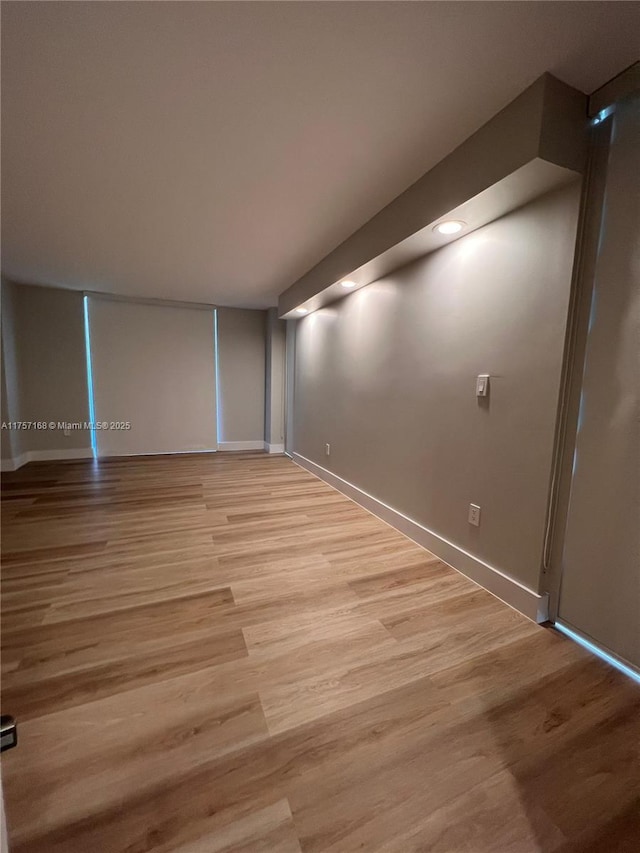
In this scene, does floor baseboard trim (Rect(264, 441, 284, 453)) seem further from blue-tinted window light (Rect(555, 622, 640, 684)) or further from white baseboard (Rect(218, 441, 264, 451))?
blue-tinted window light (Rect(555, 622, 640, 684))

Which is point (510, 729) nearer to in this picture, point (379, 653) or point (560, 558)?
point (379, 653)

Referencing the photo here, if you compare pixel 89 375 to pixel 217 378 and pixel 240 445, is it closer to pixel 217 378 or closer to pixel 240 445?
pixel 217 378

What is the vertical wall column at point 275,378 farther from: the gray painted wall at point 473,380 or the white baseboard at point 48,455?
the white baseboard at point 48,455

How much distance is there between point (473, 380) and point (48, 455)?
5.37 meters

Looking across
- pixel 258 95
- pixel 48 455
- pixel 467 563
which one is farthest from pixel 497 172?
pixel 48 455

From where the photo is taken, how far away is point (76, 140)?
5.29 feet

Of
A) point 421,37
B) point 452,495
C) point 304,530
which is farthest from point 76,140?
point 452,495

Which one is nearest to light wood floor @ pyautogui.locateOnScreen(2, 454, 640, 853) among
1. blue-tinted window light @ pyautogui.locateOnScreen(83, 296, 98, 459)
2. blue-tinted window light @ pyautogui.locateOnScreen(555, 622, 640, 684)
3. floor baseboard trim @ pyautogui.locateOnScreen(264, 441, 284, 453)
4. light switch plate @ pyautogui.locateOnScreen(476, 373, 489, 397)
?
blue-tinted window light @ pyautogui.locateOnScreen(555, 622, 640, 684)

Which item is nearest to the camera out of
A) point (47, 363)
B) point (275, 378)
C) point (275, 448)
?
point (47, 363)

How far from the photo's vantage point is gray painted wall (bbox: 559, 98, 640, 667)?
1.24 metres

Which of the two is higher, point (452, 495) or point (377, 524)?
point (452, 495)

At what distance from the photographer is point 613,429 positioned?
1301 millimetres

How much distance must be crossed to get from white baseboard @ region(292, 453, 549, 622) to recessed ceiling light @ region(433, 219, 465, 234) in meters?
1.84

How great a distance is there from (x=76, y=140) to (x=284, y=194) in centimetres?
107
